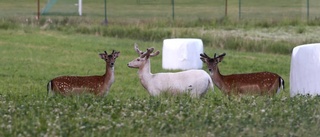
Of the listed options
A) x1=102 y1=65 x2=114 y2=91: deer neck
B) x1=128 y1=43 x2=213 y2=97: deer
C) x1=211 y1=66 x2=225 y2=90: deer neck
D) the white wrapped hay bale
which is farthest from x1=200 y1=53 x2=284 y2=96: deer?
the white wrapped hay bale

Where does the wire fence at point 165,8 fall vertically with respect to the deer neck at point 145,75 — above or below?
above

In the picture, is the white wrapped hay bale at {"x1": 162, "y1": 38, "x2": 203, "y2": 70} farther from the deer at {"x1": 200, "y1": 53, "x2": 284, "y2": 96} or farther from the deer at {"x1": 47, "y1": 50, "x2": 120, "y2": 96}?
the deer at {"x1": 47, "y1": 50, "x2": 120, "y2": 96}

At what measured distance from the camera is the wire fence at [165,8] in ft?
169

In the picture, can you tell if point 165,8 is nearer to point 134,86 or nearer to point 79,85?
point 134,86

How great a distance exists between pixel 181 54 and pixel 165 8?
3406 cm

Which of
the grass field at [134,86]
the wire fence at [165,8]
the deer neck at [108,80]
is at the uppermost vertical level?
the wire fence at [165,8]

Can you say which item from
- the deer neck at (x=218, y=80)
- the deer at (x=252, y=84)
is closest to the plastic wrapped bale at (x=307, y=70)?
the deer at (x=252, y=84)

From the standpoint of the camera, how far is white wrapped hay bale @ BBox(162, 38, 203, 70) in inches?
910

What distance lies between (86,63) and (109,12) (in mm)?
31213

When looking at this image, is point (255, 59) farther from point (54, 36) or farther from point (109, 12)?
point (109, 12)

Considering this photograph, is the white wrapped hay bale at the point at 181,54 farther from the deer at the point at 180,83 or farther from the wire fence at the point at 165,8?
the wire fence at the point at 165,8

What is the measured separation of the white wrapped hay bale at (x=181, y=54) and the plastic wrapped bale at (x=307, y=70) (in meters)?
8.02

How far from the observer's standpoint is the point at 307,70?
14969 millimetres

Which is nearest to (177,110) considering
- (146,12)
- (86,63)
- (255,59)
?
(86,63)
